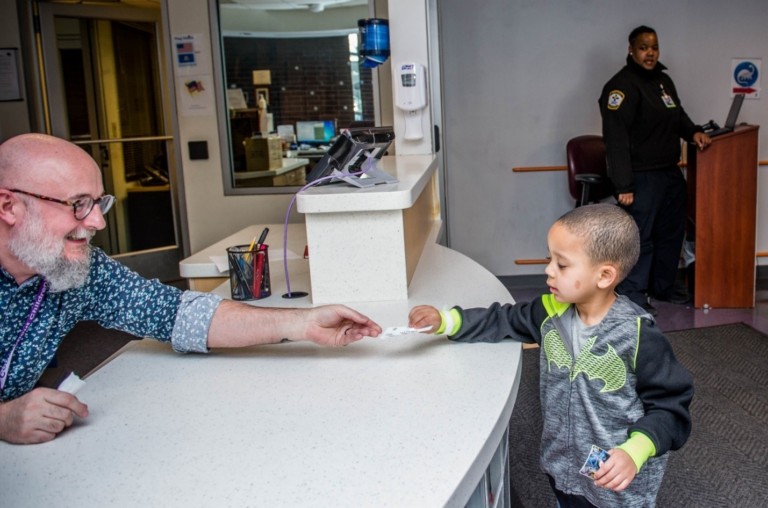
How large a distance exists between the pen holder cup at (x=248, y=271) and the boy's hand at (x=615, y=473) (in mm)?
1007

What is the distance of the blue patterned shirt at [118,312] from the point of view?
1.33 meters

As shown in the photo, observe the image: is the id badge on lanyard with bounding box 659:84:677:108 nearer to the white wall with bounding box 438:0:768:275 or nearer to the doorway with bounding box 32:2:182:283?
the white wall with bounding box 438:0:768:275

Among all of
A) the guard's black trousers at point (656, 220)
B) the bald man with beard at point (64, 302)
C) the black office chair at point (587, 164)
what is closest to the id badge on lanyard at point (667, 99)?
the guard's black trousers at point (656, 220)

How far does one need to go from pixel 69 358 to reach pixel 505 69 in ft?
10.6

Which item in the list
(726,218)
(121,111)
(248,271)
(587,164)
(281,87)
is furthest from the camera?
(121,111)

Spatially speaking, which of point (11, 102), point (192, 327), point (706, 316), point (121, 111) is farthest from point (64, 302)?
point (121, 111)

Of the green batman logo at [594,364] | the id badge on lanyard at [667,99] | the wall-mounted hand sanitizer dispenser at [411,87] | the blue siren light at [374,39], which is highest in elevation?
the blue siren light at [374,39]

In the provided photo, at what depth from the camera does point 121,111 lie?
5.41 meters

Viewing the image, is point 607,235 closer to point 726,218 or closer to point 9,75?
point 726,218

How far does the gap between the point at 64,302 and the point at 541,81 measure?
4038mm

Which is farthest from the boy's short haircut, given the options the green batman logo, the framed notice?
the framed notice

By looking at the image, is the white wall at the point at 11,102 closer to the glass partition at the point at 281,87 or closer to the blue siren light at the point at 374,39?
the glass partition at the point at 281,87

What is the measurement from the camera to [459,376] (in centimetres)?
130

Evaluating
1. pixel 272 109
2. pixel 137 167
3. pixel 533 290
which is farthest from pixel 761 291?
pixel 137 167
